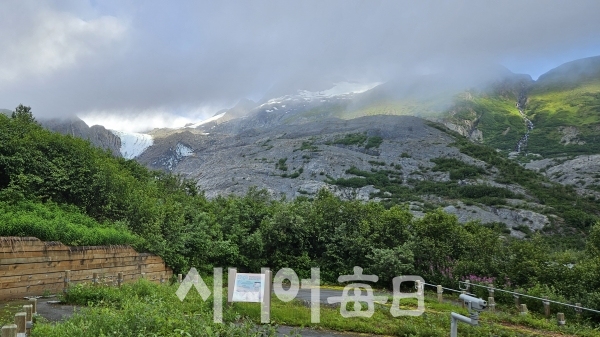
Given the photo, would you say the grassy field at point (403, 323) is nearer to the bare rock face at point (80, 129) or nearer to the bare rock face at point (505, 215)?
the bare rock face at point (505, 215)

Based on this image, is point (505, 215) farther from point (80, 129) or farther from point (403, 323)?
point (80, 129)

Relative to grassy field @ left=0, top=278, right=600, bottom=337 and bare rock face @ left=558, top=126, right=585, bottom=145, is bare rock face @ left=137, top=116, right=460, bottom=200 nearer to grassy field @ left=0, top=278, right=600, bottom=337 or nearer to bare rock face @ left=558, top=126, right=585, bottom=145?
bare rock face @ left=558, top=126, right=585, bottom=145

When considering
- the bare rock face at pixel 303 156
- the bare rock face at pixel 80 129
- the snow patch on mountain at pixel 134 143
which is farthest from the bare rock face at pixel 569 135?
the snow patch on mountain at pixel 134 143

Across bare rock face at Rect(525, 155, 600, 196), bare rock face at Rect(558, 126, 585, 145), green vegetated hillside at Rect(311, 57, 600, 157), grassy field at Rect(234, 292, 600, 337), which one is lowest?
grassy field at Rect(234, 292, 600, 337)

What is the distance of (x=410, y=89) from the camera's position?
7603 inches

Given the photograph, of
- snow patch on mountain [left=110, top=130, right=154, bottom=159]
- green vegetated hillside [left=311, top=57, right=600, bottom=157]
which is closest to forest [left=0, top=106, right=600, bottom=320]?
green vegetated hillside [left=311, top=57, right=600, bottom=157]

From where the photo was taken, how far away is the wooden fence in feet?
34.0

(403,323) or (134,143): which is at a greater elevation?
(134,143)

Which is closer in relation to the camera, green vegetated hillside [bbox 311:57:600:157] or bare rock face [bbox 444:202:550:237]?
bare rock face [bbox 444:202:550:237]

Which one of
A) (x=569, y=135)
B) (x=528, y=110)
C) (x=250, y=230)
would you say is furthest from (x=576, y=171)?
(x=528, y=110)

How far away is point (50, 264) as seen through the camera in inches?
453

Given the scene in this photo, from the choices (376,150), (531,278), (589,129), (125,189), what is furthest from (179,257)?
(589,129)

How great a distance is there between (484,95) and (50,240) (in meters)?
188

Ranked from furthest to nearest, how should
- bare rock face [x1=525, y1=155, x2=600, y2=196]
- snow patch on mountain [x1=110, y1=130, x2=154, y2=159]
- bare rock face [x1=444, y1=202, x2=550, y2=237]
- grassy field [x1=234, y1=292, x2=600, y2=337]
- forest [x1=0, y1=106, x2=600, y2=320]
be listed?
snow patch on mountain [x1=110, y1=130, x2=154, y2=159] → bare rock face [x1=525, y1=155, x2=600, y2=196] → bare rock face [x1=444, y1=202, x2=550, y2=237] → forest [x1=0, y1=106, x2=600, y2=320] → grassy field [x1=234, y1=292, x2=600, y2=337]
